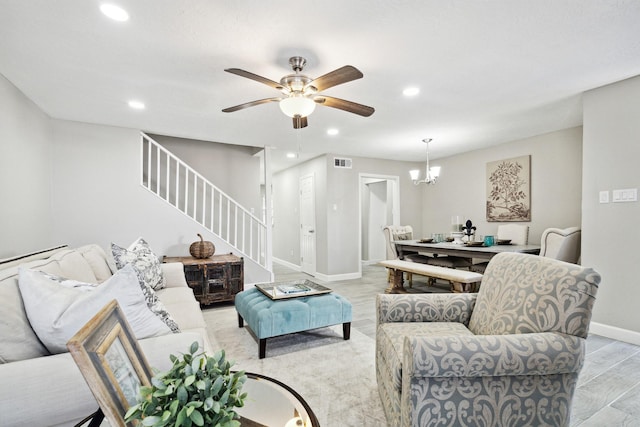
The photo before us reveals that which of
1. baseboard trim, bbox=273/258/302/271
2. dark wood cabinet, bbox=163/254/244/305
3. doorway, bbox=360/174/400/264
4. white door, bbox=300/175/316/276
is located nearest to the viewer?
dark wood cabinet, bbox=163/254/244/305

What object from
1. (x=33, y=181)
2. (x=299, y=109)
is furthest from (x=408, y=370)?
(x=33, y=181)

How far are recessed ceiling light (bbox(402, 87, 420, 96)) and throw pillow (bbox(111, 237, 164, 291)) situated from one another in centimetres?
291

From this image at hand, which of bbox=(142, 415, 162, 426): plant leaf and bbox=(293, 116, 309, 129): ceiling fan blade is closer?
bbox=(142, 415, 162, 426): plant leaf

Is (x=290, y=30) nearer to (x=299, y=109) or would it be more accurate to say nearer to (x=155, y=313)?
(x=299, y=109)

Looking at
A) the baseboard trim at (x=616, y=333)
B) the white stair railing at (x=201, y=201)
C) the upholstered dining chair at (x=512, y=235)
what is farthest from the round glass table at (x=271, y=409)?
the upholstered dining chair at (x=512, y=235)

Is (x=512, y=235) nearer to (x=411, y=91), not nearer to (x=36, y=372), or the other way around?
(x=411, y=91)

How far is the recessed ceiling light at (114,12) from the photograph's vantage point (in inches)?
67.4

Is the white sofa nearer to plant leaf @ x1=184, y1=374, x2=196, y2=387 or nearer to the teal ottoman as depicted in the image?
plant leaf @ x1=184, y1=374, x2=196, y2=387

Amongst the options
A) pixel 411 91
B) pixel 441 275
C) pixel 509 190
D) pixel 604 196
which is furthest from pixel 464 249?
pixel 411 91

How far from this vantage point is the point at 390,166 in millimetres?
6254

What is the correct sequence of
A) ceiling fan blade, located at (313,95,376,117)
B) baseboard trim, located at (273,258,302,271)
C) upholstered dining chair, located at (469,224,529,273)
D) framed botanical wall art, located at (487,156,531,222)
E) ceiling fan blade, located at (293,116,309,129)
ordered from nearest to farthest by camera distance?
ceiling fan blade, located at (313,95,376,117)
ceiling fan blade, located at (293,116,309,129)
upholstered dining chair, located at (469,224,529,273)
framed botanical wall art, located at (487,156,531,222)
baseboard trim, located at (273,258,302,271)

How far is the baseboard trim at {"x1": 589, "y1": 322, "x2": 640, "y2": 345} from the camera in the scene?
2652 millimetres

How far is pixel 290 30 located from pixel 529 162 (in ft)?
14.3

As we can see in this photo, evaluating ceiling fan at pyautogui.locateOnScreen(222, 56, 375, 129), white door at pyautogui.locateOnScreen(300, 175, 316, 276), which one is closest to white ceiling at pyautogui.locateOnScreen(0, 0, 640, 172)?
ceiling fan at pyautogui.locateOnScreen(222, 56, 375, 129)
